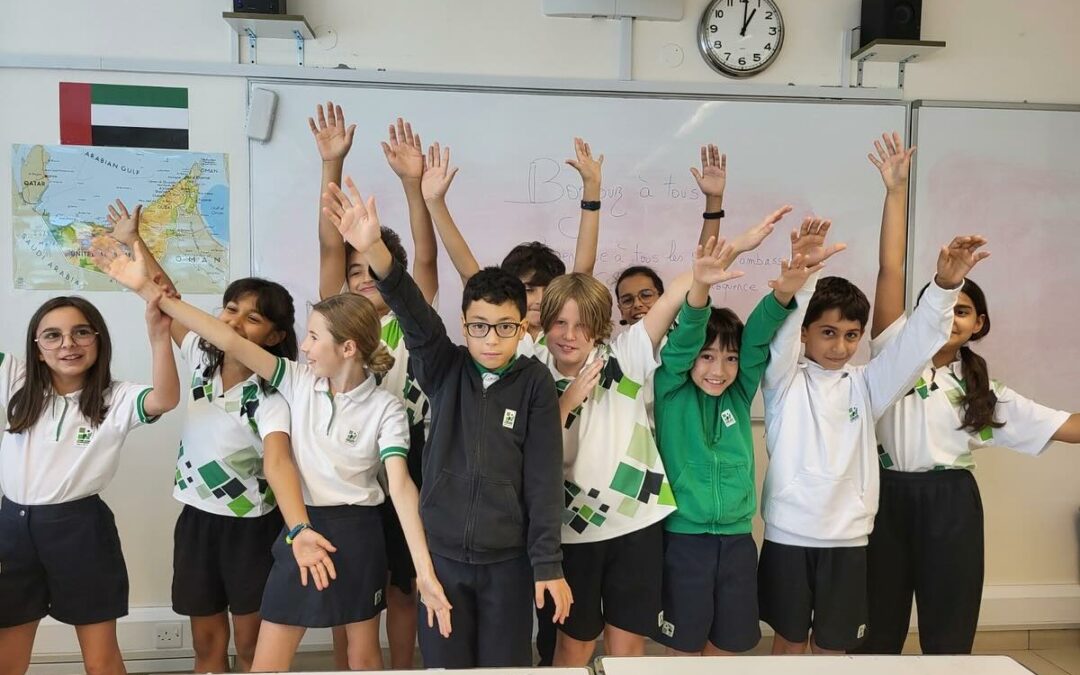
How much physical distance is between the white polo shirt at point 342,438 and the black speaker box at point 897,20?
92.1 inches

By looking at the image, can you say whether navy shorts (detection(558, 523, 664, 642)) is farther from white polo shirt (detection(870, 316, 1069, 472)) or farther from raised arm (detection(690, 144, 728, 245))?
raised arm (detection(690, 144, 728, 245))

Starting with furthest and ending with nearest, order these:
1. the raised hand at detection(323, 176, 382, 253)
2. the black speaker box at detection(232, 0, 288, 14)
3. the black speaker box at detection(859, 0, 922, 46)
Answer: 1. the black speaker box at detection(859, 0, 922, 46)
2. the black speaker box at detection(232, 0, 288, 14)
3. the raised hand at detection(323, 176, 382, 253)

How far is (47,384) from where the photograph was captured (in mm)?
2041

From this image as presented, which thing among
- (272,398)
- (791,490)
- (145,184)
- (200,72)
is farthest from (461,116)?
(791,490)

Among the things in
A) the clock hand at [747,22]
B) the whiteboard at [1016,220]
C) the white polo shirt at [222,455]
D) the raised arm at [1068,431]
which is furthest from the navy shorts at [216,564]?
the whiteboard at [1016,220]

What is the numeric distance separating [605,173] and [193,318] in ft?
5.34

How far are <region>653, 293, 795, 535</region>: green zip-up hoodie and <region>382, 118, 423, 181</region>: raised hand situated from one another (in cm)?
97

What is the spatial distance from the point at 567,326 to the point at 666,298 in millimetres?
279

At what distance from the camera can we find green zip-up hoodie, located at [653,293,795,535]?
6.48ft

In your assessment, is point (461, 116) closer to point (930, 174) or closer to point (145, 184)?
point (145, 184)

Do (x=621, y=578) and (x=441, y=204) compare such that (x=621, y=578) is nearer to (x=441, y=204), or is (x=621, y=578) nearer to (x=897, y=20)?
(x=441, y=204)

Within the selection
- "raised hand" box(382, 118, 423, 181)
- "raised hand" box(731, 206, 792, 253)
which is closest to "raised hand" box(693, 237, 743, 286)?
"raised hand" box(731, 206, 792, 253)

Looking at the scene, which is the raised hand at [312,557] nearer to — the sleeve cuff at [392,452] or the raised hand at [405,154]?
the sleeve cuff at [392,452]

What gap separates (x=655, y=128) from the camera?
290cm
